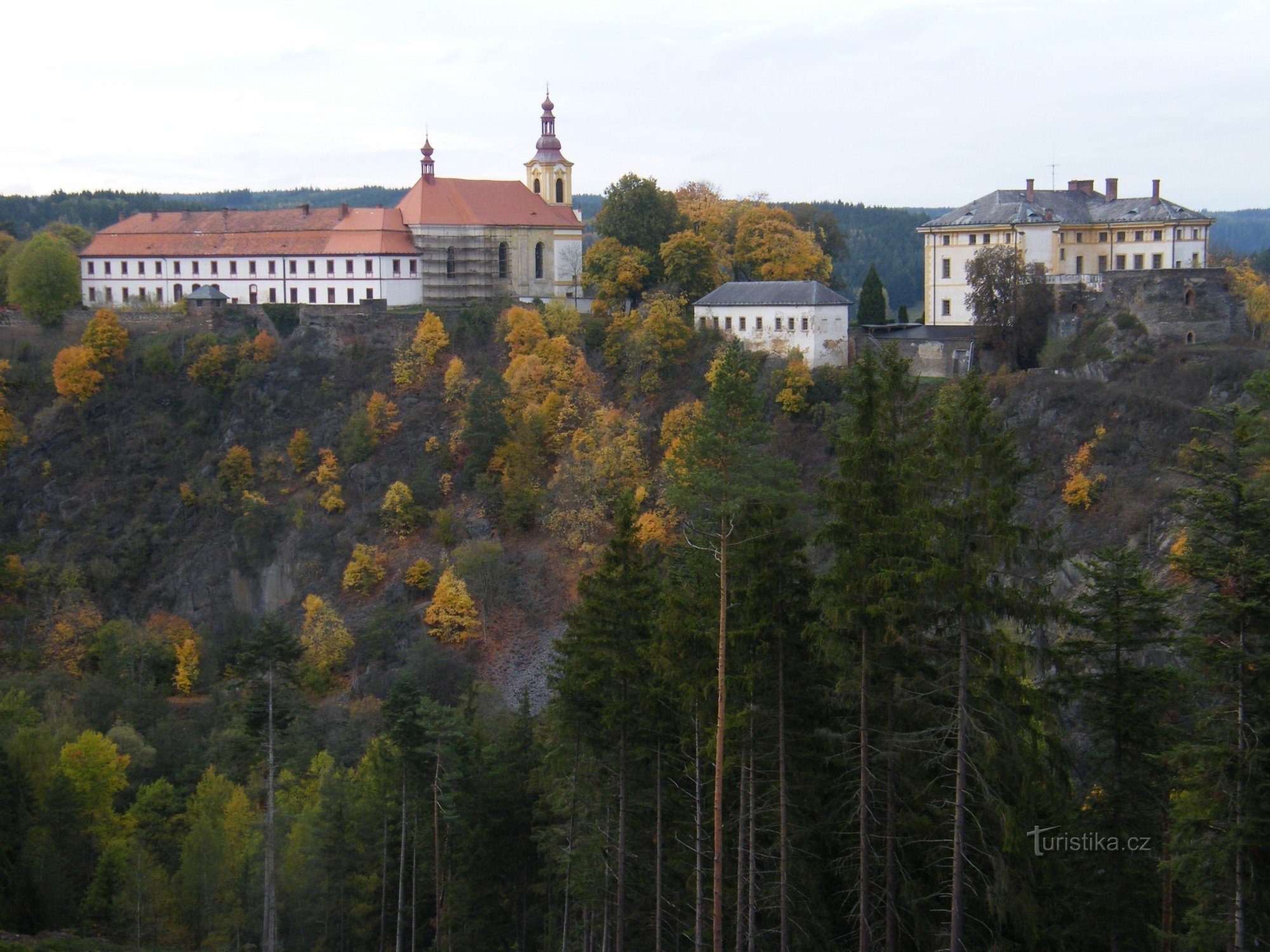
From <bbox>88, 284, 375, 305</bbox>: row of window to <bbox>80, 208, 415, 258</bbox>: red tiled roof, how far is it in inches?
84.1

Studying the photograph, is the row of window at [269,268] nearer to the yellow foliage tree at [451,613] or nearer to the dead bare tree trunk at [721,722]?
the yellow foliage tree at [451,613]

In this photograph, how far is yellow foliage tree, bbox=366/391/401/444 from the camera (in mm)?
68000

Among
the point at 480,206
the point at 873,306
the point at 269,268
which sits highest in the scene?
the point at 480,206

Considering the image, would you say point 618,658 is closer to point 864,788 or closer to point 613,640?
point 613,640

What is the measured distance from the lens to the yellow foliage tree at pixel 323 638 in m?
56.6

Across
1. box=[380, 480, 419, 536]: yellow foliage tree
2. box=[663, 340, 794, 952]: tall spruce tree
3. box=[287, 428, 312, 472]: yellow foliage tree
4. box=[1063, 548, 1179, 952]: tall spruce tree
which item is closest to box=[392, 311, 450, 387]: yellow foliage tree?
A: box=[287, 428, 312, 472]: yellow foliage tree

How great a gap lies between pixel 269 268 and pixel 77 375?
12692 mm

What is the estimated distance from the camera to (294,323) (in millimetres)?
76500

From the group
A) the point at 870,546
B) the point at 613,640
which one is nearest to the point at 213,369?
the point at 613,640

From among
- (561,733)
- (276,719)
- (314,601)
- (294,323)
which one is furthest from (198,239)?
(561,733)

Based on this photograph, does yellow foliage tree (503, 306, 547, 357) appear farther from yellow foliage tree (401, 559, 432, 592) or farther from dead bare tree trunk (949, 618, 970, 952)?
dead bare tree trunk (949, 618, 970, 952)

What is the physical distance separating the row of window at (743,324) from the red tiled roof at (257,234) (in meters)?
21.6

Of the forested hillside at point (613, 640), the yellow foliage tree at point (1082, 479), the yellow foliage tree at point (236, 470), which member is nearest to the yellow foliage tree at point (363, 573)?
the forested hillside at point (613, 640)

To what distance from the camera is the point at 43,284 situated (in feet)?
263
